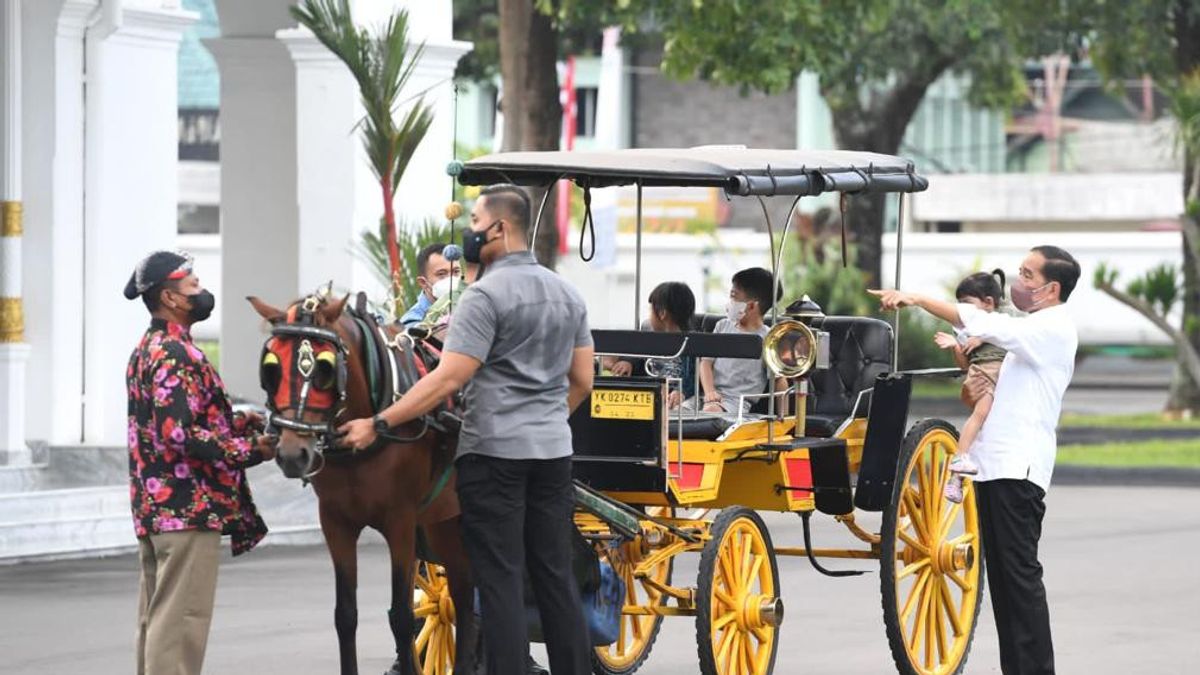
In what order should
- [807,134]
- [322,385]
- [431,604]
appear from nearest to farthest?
[322,385], [431,604], [807,134]

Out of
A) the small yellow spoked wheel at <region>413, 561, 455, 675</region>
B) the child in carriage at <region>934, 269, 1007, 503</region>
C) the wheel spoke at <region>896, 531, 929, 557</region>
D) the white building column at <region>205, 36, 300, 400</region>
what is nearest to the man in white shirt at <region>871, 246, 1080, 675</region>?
the child in carriage at <region>934, 269, 1007, 503</region>

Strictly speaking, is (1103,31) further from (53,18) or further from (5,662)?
(5,662)

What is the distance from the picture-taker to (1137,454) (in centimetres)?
2189

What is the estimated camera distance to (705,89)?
187 feet

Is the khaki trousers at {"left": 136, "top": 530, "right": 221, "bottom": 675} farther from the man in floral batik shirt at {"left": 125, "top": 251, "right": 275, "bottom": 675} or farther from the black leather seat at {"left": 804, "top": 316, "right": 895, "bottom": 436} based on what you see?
the black leather seat at {"left": 804, "top": 316, "right": 895, "bottom": 436}

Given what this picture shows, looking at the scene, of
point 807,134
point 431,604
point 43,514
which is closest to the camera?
point 431,604

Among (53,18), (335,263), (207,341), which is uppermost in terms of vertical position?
(53,18)

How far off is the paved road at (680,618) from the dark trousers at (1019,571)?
4.54 feet

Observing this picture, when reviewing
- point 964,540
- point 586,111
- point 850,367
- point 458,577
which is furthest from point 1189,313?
point 586,111

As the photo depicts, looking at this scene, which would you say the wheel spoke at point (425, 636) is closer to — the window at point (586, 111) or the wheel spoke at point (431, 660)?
the wheel spoke at point (431, 660)

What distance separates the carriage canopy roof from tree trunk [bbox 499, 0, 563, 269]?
34.5 feet

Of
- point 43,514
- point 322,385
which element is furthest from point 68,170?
point 322,385

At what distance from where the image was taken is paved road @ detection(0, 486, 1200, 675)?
35.3 ft

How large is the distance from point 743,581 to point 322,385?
2.30 m
